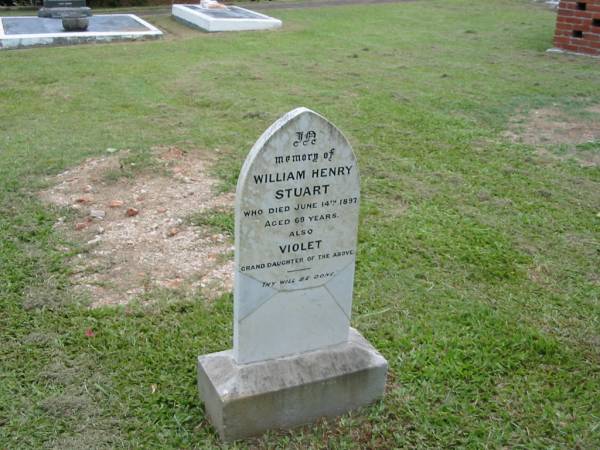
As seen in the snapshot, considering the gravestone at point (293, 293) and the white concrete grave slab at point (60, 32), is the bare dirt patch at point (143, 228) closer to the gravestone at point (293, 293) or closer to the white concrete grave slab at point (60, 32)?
the gravestone at point (293, 293)

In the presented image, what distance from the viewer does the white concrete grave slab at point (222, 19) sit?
44.6ft

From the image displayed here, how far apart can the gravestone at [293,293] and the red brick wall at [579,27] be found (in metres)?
9.76

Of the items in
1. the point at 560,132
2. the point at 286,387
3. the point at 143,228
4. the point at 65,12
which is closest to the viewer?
the point at 286,387

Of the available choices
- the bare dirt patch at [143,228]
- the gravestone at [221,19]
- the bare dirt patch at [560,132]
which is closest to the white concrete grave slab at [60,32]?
the gravestone at [221,19]

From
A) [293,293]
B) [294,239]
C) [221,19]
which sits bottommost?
[293,293]

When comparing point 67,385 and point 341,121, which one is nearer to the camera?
point 67,385

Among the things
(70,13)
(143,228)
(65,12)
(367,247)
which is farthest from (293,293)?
(65,12)

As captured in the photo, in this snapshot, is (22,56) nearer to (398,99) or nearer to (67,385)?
(398,99)

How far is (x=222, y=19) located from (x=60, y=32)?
126 inches

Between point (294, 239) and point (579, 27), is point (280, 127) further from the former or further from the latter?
point (579, 27)

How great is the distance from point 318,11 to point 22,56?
27.1 ft

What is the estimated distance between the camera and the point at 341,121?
7.36 meters

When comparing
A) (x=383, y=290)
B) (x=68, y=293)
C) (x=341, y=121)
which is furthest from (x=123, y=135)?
(x=383, y=290)

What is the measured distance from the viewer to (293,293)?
285 centimetres
